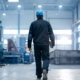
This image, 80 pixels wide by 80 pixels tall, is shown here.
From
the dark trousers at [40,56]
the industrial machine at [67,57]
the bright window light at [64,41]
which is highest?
the bright window light at [64,41]

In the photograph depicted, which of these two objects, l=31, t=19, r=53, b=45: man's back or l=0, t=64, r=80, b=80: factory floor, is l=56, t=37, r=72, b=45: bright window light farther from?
l=31, t=19, r=53, b=45: man's back

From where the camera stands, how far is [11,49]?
529 inches

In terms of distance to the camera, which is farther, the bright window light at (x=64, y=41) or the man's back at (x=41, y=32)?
the bright window light at (x=64, y=41)

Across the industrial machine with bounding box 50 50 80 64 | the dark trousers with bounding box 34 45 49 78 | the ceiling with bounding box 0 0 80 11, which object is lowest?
the industrial machine with bounding box 50 50 80 64

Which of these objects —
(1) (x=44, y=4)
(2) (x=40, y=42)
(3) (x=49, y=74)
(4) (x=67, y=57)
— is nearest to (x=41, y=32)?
(2) (x=40, y=42)

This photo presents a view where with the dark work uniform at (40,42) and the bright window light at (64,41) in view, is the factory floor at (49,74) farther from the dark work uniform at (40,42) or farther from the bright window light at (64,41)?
the bright window light at (64,41)

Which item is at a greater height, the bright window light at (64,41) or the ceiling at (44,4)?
the ceiling at (44,4)

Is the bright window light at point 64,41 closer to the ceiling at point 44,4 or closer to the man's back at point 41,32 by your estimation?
the ceiling at point 44,4

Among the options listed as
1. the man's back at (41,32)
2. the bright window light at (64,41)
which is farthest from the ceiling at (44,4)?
the man's back at (41,32)

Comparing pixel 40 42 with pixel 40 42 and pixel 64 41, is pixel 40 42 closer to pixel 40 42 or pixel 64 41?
pixel 40 42

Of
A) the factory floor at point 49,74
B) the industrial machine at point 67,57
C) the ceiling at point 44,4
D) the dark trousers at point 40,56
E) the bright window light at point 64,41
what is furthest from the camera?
the bright window light at point 64,41

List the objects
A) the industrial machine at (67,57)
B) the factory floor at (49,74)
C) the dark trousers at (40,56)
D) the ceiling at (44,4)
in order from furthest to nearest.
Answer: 1. the ceiling at (44,4)
2. the industrial machine at (67,57)
3. the factory floor at (49,74)
4. the dark trousers at (40,56)

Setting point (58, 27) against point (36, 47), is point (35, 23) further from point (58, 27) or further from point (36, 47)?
point (58, 27)

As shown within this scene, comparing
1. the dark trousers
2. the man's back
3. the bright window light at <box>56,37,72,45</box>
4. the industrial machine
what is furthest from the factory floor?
the bright window light at <box>56,37,72,45</box>
